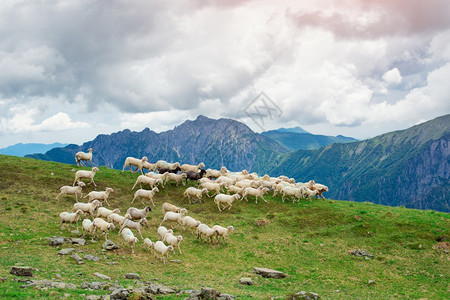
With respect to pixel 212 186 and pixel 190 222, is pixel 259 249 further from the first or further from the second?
pixel 212 186

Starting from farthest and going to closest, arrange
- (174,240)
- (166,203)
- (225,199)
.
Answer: (225,199) < (166,203) < (174,240)

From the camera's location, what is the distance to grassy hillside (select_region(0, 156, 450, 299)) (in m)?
17.2

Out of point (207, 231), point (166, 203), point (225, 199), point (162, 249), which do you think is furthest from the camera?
point (225, 199)

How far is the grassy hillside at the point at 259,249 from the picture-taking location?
17.2 m

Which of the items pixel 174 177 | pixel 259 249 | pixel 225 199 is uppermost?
pixel 174 177

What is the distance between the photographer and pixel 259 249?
2427 cm

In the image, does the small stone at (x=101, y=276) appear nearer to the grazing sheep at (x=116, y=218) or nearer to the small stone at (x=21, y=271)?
the small stone at (x=21, y=271)

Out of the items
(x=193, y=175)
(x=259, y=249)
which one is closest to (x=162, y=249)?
(x=259, y=249)

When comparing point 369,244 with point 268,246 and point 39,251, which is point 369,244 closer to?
point 268,246

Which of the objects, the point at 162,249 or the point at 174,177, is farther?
the point at 174,177

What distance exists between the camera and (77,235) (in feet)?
74.6

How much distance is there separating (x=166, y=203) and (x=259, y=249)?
9364mm

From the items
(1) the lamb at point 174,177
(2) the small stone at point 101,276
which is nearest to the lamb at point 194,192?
(1) the lamb at point 174,177

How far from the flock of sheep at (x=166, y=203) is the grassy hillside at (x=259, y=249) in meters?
0.89
